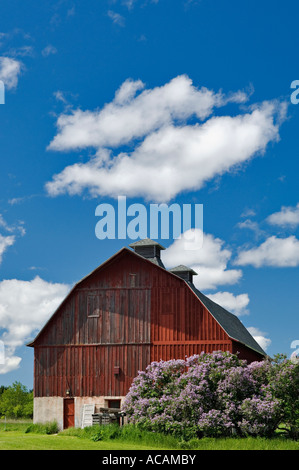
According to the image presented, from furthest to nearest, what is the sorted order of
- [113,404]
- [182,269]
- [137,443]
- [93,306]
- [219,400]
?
[182,269]
[93,306]
[113,404]
[219,400]
[137,443]

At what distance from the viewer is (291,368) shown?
27703 mm

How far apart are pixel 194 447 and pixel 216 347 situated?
7.40 metres

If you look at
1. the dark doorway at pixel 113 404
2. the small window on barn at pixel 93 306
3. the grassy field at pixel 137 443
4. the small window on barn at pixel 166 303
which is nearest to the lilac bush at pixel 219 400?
the grassy field at pixel 137 443

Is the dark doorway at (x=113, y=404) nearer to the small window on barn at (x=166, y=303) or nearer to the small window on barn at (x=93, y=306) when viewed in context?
the small window on barn at (x=93, y=306)

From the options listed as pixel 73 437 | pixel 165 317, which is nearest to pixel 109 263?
pixel 165 317

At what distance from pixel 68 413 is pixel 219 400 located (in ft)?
30.8

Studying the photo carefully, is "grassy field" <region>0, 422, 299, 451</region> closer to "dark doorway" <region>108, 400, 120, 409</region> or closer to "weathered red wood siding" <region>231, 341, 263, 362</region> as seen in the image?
"dark doorway" <region>108, 400, 120, 409</region>

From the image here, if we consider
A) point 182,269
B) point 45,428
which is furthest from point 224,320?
point 45,428

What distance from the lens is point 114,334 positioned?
34031 mm

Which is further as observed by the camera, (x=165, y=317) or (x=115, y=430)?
(x=165, y=317)

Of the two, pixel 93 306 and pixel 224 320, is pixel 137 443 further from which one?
pixel 224 320

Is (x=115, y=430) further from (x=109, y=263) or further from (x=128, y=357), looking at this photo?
(x=109, y=263)

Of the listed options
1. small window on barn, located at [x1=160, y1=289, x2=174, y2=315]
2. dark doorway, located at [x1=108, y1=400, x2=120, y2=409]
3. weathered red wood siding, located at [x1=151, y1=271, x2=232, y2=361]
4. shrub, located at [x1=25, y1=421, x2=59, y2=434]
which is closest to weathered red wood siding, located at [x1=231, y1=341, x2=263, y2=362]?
weathered red wood siding, located at [x1=151, y1=271, x2=232, y2=361]

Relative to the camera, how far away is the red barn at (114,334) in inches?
1302
